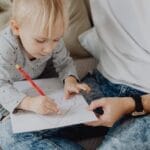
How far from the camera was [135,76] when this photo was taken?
1088 millimetres

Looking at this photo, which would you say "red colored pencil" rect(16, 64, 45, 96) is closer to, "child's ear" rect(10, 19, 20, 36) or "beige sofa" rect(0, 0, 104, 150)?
"child's ear" rect(10, 19, 20, 36)

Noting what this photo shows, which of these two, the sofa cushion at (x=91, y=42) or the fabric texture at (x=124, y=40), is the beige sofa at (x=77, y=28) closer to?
the sofa cushion at (x=91, y=42)

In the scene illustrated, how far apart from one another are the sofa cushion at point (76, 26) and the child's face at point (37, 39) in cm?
36

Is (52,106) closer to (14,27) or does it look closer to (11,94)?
(11,94)

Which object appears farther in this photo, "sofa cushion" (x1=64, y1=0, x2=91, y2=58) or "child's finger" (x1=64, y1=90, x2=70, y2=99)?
"sofa cushion" (x1=64, y1=0, x2=91, y2=58)

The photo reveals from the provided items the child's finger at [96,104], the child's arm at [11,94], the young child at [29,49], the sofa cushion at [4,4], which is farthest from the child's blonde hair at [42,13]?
the sofa cushion at [4,4]

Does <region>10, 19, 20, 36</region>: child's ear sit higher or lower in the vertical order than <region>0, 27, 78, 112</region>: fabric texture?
higher

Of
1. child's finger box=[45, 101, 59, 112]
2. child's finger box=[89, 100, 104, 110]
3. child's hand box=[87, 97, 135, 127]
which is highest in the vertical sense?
child's finger box=[45, 101, 59, 112]

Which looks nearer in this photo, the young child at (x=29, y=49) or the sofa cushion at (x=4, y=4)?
the young child at (x=29, y=49)

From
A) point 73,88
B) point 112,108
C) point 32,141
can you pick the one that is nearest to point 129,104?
point 112,108

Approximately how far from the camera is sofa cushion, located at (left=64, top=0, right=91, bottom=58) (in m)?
1.41

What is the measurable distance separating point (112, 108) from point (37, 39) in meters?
0.28

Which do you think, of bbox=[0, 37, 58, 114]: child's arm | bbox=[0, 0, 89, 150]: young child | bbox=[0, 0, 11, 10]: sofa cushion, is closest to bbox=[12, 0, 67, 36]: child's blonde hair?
bbox=[0, 0, 89, 150]: young child

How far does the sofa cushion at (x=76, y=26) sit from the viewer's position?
1.41 meters
